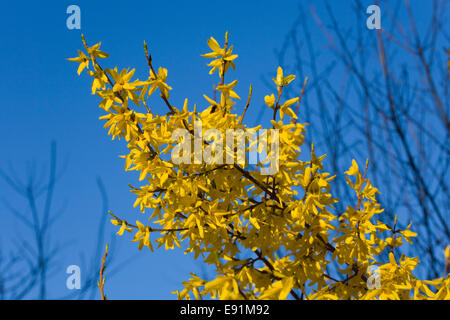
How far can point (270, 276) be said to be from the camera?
1.81 metres

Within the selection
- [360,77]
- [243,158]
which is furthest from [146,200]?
[360,77]

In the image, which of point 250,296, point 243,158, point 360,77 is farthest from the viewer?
point 360,77

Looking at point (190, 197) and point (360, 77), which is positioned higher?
point (360, 77)

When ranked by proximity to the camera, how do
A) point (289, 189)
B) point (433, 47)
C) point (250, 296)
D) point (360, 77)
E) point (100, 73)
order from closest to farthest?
point (250, 296) < point (289, 189) < point (100, 73) < point (433, 47) < point (360, 77)

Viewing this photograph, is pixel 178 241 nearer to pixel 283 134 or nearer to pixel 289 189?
pixel 289 189

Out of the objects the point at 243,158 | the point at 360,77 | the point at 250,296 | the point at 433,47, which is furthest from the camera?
the point at 360,77

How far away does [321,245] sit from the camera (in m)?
2.16
